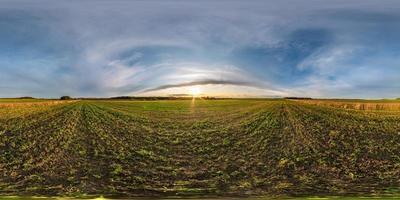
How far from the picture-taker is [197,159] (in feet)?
81.8

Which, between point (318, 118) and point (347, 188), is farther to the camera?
point (318, 118)

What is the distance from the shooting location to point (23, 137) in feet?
103

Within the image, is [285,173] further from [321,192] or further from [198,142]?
[198,142]

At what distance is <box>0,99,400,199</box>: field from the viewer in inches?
779

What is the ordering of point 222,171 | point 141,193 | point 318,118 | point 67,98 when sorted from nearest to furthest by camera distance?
point 141,193 < point 222,171 < point 318,118 < point 67,98

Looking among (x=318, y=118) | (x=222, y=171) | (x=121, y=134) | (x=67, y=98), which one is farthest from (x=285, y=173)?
(x=67, y=98)

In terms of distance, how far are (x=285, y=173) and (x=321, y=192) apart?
4313mm

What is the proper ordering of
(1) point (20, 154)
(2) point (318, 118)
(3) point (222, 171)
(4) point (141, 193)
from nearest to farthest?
(4) point (141, 193), (3) point (222, 171), (1) point (20, 154), (2) point (318, 118)

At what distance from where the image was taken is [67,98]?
321 feet

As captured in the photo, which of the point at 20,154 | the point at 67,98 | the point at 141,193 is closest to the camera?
the point at 141,193

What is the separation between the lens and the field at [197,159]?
19797 millimetres

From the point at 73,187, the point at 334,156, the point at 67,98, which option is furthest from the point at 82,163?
the point at 67,98

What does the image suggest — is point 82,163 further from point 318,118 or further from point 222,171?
point 318,118

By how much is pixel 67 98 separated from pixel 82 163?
77944 millimetres
